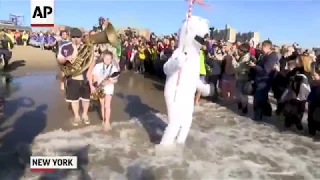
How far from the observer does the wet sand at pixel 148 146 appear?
5.27 m

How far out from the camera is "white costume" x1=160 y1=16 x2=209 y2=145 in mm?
5758

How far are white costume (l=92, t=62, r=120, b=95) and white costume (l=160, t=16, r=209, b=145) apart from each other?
4.72ft

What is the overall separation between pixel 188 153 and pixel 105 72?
7.00ft

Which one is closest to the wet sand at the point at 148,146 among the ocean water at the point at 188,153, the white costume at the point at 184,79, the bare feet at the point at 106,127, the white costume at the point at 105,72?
the ocean water at the point at 188,153

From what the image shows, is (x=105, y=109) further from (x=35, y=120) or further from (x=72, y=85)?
(x=35, y=120)

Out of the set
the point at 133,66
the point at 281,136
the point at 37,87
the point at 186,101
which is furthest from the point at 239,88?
the point at 133,66

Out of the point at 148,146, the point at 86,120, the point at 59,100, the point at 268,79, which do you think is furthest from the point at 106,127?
the point at 268,79

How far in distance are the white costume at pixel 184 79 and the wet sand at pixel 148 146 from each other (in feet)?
1.29

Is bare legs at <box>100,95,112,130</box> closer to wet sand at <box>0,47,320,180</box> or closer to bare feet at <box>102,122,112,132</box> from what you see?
bare feet at <box>102,122,112,132</box>

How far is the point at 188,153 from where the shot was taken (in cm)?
606

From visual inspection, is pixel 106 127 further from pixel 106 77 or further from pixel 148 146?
pixel 148 146

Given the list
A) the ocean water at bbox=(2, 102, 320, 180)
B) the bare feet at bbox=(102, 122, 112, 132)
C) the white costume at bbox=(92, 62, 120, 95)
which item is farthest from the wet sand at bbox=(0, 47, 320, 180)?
the white costume at bbox=(92, 62, 120, 95)

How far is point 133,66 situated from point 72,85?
11137mm

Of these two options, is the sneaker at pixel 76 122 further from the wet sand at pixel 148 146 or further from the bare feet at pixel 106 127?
the bare feet at pixel 106 127
